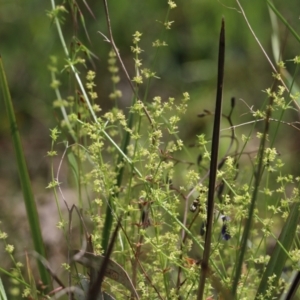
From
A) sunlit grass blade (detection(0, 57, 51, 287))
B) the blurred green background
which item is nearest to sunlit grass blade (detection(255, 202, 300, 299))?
sunlit grass blade (detection(0, 57, 51, 287))

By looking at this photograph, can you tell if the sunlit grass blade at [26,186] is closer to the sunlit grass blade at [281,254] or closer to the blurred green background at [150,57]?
the sunlit grass blade at [281,254]

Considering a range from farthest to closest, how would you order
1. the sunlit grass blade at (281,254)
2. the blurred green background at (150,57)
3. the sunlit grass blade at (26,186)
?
the blurred green background at (150,57)
the sunlit grass blade at (26,186)
the sunlit grass blade at (281,254)

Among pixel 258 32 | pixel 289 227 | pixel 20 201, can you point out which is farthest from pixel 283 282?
pixel 258 32

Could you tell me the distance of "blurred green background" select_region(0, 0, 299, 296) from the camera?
7.28ft

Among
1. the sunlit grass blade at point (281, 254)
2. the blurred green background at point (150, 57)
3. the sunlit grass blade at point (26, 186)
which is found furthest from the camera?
the blurred green background at point (150, 57)

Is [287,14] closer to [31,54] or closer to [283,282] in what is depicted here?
[31,54]

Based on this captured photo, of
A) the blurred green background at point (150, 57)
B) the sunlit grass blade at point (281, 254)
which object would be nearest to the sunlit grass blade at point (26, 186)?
the sunlit grass blade at point (281, 254)

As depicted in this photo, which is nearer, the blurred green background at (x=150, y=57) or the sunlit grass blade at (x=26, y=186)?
the sunlit grass blade at (x=26, y=186)

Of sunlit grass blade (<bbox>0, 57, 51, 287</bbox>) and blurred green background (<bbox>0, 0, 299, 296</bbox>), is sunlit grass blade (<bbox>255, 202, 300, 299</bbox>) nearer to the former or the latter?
sunlit grass blade (<bbox>0, 57, 51, 287</bbox>)

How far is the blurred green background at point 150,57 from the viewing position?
2219mm

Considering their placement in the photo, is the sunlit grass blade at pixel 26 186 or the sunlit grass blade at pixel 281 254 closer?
the sunlit grass blade at pixel 281 254

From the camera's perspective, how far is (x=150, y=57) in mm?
2346

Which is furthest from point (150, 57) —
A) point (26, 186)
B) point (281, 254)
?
point (281, 254)

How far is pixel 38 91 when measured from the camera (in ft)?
7.64
